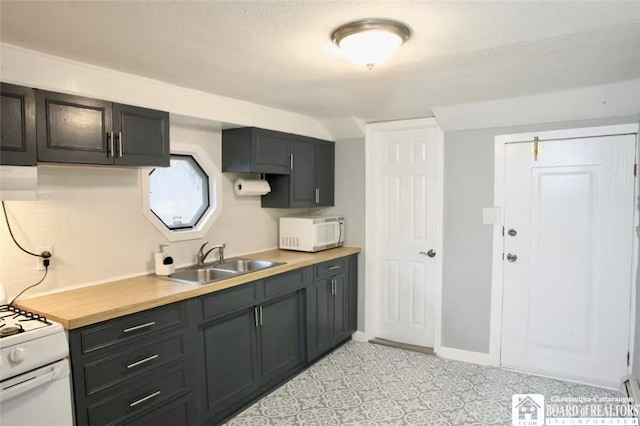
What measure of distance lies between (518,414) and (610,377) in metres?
0.95

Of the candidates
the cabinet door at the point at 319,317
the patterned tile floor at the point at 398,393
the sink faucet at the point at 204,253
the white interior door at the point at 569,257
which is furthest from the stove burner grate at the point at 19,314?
the white interior door at the point at 569,257

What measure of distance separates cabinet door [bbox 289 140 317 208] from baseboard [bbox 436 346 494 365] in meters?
1.79

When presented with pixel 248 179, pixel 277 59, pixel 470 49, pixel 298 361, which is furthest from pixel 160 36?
pixel 298 361

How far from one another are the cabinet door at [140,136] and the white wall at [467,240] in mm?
2369

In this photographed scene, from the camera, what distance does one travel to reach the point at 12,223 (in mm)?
2211

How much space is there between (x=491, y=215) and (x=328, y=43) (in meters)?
2.23

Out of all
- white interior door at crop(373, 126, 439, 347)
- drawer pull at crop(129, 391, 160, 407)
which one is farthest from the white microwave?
drawer pull at crop(129, 391, 160, 407)

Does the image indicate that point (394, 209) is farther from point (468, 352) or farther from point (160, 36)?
point (160, 36)

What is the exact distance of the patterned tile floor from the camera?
108 inches

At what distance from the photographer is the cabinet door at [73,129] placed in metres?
2.06

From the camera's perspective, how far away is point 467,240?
11.8 ft

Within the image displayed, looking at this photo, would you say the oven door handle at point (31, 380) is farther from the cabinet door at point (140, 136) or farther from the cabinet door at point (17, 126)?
the cabinet door at point (140, 136)

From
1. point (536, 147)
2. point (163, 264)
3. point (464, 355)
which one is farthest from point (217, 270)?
point (536, 147)

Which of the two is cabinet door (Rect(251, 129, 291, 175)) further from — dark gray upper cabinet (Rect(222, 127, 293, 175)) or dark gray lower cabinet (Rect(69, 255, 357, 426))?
dark gray lower cabinet (Rect(69, 255, 357, 426))
